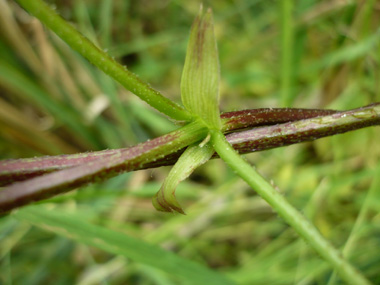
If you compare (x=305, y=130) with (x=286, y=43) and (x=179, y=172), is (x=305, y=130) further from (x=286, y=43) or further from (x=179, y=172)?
(x=286, y=43)

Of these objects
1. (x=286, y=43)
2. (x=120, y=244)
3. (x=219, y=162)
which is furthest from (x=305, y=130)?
(x=219, y=162)

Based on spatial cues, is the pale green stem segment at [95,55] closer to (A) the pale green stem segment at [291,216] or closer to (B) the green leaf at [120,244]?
(A) the pale green stem segment at [291,216]

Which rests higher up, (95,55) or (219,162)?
(219,162)

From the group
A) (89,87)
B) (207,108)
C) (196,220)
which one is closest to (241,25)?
(89,87)

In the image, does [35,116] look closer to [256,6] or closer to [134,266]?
[134,266]

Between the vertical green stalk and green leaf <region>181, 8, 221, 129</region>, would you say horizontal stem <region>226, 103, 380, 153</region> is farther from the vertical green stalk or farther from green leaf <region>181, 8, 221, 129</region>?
the vertical green stalk

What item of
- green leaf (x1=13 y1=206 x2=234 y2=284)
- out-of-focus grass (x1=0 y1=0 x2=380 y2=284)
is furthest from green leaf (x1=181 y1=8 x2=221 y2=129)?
out-of-focus grass (x1=0 y1=0 x2=380 y2=284)

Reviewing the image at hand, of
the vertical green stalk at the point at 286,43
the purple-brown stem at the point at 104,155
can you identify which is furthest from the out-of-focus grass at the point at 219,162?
the purple-brown stem at the point at 104,155
